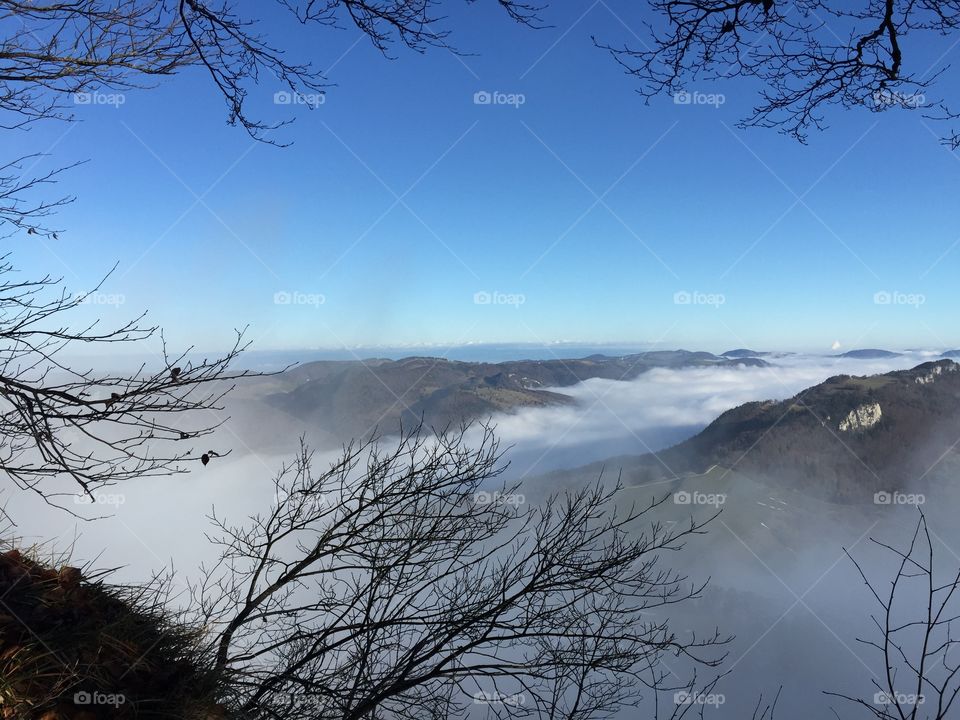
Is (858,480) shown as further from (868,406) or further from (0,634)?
(0,634)

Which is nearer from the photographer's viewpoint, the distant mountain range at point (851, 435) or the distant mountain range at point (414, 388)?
the distant mountain range at point (414, 388)

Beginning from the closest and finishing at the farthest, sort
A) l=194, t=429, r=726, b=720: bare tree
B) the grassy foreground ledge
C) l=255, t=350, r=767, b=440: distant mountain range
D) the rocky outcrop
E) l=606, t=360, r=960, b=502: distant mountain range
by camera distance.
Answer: the grassy foreground ledge < l=194, t=429, r=726, b=720: bare tree < l=255, t=350, r=767, b=440: distant mountain range < l=606, t=360, r=960, b=502: distant mountain range < the rocky outcrop

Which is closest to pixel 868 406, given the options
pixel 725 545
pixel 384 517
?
pixel 725 545

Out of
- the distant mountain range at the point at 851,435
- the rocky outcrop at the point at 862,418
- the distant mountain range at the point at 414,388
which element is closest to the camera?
the distant mountain range at the point at 414,388

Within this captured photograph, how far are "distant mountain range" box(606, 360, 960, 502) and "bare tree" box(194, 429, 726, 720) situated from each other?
530 feet

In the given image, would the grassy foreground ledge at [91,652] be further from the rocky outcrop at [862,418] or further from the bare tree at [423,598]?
the rocky outcrop at [862,418]

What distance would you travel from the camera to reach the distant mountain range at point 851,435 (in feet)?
558

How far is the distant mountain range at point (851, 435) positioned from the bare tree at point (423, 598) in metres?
162

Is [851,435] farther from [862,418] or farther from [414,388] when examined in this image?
[414,388]

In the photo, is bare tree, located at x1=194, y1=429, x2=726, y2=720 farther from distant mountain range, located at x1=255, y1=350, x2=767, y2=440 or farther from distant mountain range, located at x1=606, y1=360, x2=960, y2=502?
distant mountain range, located at x1=606, y1=360, x2=960, y2=502

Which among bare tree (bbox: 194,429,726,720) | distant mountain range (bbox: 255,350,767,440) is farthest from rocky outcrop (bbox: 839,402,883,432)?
bare tree (bbox: 194,429,726,720)

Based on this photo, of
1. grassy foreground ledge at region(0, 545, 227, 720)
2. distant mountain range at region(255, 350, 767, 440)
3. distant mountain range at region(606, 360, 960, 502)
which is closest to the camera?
grassy foreground ledge at region(0, 545, 227, 720)

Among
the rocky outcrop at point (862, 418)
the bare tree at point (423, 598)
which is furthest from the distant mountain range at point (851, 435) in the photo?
the bare tree at point (423, 598)

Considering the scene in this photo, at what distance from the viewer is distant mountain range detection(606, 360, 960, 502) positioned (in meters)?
170
